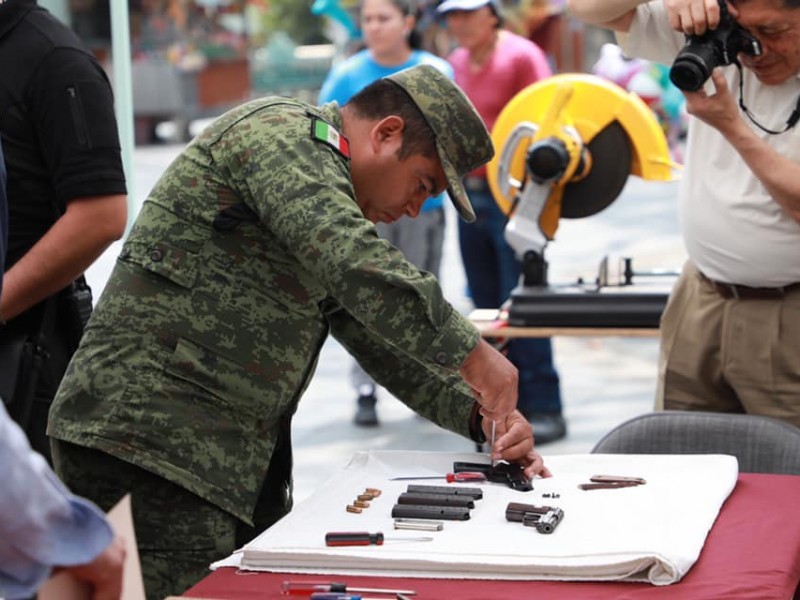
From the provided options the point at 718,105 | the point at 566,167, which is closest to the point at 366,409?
the point at 566,167

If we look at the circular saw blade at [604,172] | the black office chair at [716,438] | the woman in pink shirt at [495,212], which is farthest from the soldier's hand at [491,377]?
the woman in pink shirt at [495,212]

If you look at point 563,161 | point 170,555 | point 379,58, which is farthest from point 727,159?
point 379,58

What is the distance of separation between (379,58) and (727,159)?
2.71m

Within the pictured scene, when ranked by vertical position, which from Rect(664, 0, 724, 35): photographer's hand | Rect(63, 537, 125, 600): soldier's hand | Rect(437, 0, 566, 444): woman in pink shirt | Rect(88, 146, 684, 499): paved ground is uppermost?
Rect(664, 0, 724, 35): photographer's hand

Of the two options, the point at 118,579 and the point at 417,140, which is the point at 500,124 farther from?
the point at 118,579

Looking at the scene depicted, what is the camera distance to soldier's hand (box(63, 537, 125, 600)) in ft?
4.09

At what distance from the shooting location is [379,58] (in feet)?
17.4

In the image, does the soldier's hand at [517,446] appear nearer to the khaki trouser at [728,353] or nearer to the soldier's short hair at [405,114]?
the soldier's short hair at [405,114]

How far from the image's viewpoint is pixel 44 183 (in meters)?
2.50

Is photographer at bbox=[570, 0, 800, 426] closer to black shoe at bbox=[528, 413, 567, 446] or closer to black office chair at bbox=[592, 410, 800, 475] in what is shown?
black office chair at bbox=[592, 410, 800, 475]

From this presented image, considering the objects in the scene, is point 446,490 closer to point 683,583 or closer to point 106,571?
point 683,583

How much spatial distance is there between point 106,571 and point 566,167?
2.73 metres

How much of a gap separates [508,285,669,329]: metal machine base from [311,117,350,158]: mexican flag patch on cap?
6.05 ft

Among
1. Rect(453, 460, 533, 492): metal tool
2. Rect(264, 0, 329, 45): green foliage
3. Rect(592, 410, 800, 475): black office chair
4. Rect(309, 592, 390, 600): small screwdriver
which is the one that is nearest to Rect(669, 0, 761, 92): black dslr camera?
Rect(592, 410, 800, 475): black office chair
